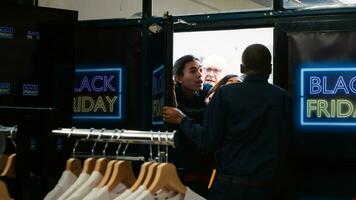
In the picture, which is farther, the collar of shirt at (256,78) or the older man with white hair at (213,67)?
the older man with white hair at (213,67)

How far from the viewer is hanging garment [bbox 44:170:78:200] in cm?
274

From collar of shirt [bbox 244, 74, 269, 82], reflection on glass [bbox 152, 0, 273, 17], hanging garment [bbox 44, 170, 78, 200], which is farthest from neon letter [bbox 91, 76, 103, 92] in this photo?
reflection on glass [bbox 152, 0, 273, 17]

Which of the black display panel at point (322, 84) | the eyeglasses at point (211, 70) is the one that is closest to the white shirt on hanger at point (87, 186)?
the black display panel at point (322, 84)

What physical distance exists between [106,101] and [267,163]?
200 centimetres

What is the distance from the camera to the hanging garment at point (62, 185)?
2736 millimetres

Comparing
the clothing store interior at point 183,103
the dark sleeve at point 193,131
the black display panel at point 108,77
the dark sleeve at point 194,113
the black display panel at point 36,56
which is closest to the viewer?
the clothing store interior at point 183,103

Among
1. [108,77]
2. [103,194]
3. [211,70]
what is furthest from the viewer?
[211,70]

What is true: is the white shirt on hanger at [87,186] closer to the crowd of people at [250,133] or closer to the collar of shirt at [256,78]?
the crowd of people at [250,133]

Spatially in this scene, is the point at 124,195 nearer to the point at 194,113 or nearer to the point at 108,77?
the point at 194,113

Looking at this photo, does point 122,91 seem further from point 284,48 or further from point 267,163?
point 267,163

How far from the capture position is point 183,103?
4.55 m

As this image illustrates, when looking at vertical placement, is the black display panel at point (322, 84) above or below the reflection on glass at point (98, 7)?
below

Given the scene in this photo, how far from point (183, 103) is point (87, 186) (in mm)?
1902

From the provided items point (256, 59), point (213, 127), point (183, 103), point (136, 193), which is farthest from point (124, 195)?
point (183, 103)
